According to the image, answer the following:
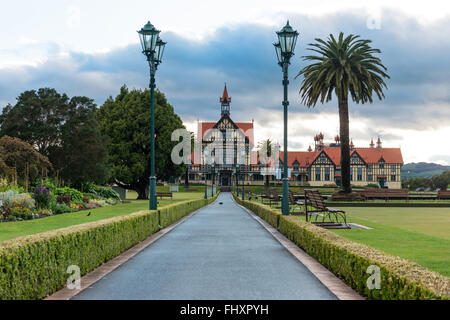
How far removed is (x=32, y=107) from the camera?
35.3 meters

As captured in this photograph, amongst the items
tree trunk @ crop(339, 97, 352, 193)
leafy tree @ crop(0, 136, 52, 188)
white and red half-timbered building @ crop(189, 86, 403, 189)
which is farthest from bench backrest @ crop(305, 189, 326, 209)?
white and red half-timbered building @ crop(189, 86, 403, 189)

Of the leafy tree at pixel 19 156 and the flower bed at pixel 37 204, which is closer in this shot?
the flower bed at pixel 37 204

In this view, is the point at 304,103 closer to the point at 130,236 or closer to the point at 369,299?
the point at 130,236

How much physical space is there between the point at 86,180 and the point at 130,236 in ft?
90.9

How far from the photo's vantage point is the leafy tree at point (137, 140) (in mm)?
46531

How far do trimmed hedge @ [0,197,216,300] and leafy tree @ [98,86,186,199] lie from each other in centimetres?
3642

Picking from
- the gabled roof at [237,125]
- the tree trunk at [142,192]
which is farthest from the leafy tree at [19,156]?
the gabled roof at [237,125]

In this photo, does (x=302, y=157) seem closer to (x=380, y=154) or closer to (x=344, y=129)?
(x=380, y=154)

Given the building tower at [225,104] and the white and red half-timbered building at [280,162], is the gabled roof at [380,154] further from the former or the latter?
the building tower at [225,104]

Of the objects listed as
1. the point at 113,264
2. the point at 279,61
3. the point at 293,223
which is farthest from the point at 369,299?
the point at 279,61

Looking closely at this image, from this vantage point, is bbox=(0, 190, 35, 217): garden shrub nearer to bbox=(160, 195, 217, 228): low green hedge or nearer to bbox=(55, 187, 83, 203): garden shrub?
bbox=(160, 195, 217, 228): low green hedge

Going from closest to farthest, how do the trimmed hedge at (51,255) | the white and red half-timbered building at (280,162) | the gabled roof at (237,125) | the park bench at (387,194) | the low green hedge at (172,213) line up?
the trimmed hedge at (51,255) → the low green hedge at (172,213) → the park bench at (387,194) → the white and red half-timbered building at (280,162) → the gabled roof at (237,125)

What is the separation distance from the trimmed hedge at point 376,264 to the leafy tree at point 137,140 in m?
37.8
